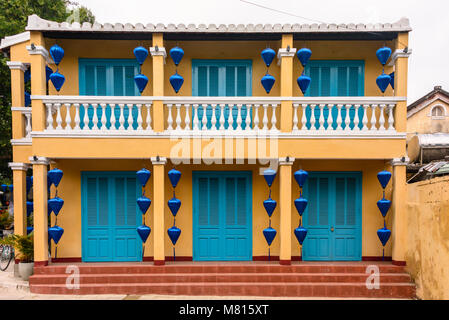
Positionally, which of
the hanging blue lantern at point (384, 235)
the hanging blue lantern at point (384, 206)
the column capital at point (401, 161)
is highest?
the column capital at point (401, 161)

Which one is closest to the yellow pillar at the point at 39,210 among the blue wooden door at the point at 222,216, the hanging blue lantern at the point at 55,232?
the hanging blue lantern at the point at 55,232

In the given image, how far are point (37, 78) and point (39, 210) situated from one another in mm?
2996

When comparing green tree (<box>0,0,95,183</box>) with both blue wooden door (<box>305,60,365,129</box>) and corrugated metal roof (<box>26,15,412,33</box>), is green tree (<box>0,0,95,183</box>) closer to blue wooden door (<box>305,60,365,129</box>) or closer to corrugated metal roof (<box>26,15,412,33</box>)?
corrugated metal roof (<box>26,15,412,33</box>)

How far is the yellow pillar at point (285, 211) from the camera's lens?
693cm

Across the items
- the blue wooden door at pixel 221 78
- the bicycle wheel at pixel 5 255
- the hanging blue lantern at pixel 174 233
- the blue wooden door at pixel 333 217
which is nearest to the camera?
the hanging blue lantern at pixel 174 233

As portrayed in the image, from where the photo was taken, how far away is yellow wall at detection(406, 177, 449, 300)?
559cm

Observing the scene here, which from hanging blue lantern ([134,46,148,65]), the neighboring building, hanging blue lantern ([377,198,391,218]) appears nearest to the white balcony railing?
the neighboring building

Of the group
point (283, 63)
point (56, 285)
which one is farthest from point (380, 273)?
point (56, 285)

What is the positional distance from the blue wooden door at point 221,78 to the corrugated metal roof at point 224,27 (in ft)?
3.42

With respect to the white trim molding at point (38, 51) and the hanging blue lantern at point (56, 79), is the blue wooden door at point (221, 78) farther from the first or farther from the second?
the white trim molding at point (38, 51)

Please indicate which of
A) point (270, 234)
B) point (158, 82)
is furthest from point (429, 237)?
point (158, 82)

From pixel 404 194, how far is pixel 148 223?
618cm

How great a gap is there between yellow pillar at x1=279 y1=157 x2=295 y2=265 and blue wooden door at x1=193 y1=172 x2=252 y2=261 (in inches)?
42.4

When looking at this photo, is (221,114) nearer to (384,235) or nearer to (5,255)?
(384,235)
